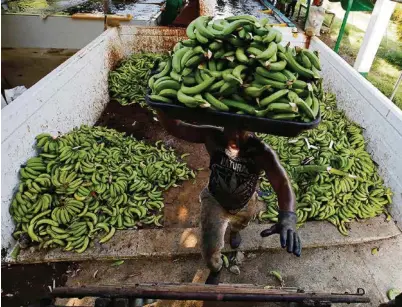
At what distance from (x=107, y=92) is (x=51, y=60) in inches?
156

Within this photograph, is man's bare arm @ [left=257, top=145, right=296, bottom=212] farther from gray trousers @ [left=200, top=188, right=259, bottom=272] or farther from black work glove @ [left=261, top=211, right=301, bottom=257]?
gray trousers @ [left=200, top=188, right=259, bottom=272]

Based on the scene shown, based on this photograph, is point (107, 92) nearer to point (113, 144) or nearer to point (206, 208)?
point (113, 144)

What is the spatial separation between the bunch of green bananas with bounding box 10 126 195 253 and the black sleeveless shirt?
2037 millimetres

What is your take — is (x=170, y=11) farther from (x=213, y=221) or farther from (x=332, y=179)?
Answer: (x=213, y=221)

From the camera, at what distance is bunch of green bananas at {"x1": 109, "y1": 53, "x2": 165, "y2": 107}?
7574 mm

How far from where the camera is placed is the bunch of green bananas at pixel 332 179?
15.8 ft

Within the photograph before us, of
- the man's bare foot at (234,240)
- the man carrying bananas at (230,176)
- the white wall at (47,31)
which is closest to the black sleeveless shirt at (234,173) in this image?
the man carrying bananas at (230,176)

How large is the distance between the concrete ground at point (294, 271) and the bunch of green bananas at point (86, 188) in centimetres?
54

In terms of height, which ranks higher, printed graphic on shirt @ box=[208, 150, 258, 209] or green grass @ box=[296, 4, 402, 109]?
printed graphic on shirt @ box=[208, 150, 258, 209]

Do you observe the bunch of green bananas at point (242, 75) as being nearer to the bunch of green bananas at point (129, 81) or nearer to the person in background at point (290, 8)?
the bunch of green bananas at point (129, 81)

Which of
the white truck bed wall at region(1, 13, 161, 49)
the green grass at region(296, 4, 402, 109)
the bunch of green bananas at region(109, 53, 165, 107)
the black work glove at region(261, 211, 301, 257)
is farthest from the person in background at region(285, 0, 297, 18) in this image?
the black work glove at region(261, 211, 301, 257)

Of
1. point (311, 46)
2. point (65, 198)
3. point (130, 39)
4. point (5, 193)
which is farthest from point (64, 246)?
point (311, 46)

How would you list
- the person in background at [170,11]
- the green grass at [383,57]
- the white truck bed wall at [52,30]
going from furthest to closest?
the person in background at [170,11], the green grass at [383,57], the white truck bed wall at [52,30]

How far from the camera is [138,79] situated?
7.96 meters
